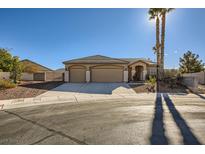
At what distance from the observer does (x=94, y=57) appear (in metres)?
26.8

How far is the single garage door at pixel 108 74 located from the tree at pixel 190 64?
18358 mm

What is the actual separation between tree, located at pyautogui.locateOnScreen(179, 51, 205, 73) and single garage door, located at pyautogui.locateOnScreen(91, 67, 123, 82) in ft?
60.2

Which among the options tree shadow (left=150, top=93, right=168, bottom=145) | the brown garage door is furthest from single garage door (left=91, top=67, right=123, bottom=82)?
tree shadow (left=150, top=93, right=168, bottom=145)

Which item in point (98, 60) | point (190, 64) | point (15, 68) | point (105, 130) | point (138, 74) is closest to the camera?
point (105, 130)

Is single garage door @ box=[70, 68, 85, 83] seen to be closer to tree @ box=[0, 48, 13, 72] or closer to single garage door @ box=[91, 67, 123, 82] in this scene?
single garage door @ box=[91, 67, 123, 82]

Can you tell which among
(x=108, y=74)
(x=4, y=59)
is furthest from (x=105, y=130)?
(x=4, y=59)

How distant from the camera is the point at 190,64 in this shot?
36312mm

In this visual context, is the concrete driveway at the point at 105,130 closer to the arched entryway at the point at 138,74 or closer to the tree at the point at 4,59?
the arched entryway at the point at 138,74

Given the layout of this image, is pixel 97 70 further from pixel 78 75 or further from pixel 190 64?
pixel 190 64

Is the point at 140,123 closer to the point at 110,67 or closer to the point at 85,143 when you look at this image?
the point at 85,143

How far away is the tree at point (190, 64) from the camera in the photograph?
3509 cm

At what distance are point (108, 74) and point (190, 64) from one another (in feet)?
74.5

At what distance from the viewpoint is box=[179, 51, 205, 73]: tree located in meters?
35.1
